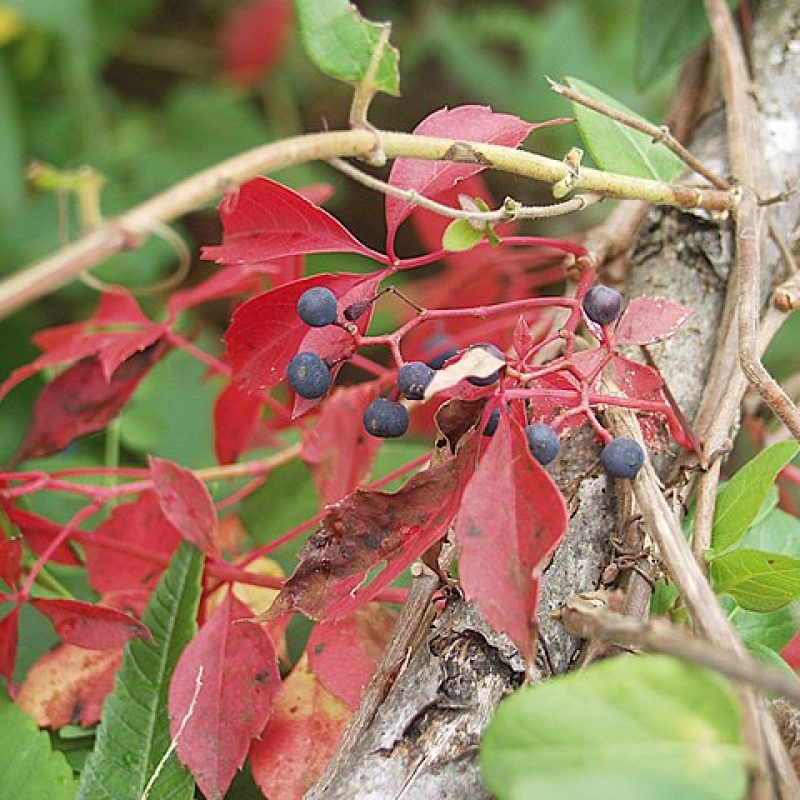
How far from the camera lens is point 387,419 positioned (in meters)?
0.55

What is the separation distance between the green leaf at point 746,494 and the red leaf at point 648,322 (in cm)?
8

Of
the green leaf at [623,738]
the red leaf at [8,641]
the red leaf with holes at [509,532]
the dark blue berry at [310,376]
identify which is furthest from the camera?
the red leaf at [8,641]

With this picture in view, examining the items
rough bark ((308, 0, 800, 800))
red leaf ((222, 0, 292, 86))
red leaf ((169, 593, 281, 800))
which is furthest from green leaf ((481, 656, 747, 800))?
red leaf ((222, 0, 292, 86))

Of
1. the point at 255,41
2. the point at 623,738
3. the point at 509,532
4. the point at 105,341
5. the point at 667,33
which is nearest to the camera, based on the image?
the point at 623,738

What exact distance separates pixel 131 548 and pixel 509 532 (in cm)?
36

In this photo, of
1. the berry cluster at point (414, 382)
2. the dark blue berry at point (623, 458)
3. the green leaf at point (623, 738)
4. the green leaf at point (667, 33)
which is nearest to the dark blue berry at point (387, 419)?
the berry cluster at point (414, 382)

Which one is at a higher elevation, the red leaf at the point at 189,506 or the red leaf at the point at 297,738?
the red leaf at the point at 189,506

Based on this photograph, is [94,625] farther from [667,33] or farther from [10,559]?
[667,33]

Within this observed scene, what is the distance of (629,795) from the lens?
1.08 ft

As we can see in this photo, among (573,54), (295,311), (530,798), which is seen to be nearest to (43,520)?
(295,311)

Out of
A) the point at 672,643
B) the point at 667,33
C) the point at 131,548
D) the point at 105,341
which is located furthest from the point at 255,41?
the point at 672,643

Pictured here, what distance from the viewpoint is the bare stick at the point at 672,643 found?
0.34 meters

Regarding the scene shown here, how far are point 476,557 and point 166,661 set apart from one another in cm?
26

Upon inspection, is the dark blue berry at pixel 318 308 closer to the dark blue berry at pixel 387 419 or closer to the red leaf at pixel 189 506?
the dark blue berry at pixel 387 419
